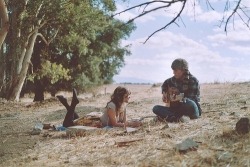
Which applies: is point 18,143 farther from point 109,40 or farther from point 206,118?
point 109,40

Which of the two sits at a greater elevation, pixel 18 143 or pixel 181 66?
pixel 181 66

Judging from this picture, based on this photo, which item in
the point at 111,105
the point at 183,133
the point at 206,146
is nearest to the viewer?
the point at 206,146

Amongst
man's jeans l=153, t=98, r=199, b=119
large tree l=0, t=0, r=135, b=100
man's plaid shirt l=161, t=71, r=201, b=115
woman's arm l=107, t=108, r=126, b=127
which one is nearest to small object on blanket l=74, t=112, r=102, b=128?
woman's arm l=107, t=108, r=126, b=127

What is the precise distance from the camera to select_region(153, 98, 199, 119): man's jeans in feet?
26.7

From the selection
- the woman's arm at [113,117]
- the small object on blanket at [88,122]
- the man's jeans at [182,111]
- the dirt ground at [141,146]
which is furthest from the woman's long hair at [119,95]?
the man's jeans at [182,111]

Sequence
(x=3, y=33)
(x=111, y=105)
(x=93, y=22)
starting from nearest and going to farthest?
(x=111, y=105)
(x=3, y=33)
(x=93, y=22)

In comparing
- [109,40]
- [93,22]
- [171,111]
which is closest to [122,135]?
[171,111]

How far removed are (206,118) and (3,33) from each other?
9.24 metres

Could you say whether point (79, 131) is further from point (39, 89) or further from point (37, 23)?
point (39, 89)

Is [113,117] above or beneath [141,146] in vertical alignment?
above

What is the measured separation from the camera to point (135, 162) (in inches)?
197

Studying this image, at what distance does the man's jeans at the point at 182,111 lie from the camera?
8148mm

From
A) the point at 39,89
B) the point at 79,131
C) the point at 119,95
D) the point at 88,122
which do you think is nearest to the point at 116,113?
the point at 119,95

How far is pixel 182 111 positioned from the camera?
8.24 metres
